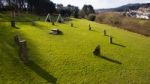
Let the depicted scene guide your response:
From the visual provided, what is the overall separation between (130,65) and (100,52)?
4.62m

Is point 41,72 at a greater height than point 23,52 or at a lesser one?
lesser

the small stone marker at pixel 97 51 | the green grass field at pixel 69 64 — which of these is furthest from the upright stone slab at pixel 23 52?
the small stone marker at pixel 97 51

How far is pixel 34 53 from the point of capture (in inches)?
968

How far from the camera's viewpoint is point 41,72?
2017 centimetres

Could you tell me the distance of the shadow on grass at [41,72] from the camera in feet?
62.8

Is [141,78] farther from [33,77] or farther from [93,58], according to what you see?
[33,77]

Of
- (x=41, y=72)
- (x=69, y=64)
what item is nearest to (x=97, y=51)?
(x=69, y=64)

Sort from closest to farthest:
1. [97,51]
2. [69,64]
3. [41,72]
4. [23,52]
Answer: [41,72] → [23,52] → [69,64] → [97,51]

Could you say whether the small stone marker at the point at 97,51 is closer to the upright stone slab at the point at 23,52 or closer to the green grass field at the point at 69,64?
the green grass field at the point at 69,64

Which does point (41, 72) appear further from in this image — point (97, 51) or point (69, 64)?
point (97, 51)

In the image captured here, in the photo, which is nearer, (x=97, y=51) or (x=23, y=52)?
(x=23, y=52)

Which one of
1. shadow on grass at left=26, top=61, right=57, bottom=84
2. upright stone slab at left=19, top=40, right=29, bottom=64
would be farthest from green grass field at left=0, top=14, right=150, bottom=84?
upright stone slab at left=19, top=40, right=29, bottom=64

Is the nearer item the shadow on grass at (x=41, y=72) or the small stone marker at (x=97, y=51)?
the shadow on grass at (x=41, y=72)

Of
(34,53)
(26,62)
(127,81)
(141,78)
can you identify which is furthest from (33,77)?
(141,78)
